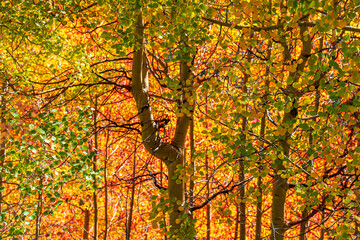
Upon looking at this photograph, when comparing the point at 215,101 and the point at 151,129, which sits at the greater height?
the point at 151,129

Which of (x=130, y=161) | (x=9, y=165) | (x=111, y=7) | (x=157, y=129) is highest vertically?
(x=130, y=161)

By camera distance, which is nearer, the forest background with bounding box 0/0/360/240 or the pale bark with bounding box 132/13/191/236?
the forest background with bounding box 0/0/360/240

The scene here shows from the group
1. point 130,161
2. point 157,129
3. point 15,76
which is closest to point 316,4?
point 157,129

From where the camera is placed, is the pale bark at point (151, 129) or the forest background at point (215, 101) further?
the pale bark at point (151, 129)

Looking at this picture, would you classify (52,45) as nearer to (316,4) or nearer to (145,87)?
(145,87)

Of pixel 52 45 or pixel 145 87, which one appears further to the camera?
pixel 145 87

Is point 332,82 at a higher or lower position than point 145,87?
lower

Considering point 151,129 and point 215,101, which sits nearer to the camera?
point 215,101

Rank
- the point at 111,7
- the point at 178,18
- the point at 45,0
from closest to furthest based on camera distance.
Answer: the point at 178,18 → the point at 111,7 → the point at 45,0

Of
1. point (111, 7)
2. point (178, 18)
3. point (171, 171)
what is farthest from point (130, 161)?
point (178, 18)

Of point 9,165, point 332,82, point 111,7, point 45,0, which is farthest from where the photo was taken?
point 45,0

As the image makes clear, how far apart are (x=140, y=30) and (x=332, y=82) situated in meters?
3.13

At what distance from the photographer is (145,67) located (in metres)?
5.95

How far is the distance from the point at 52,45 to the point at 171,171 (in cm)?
258
